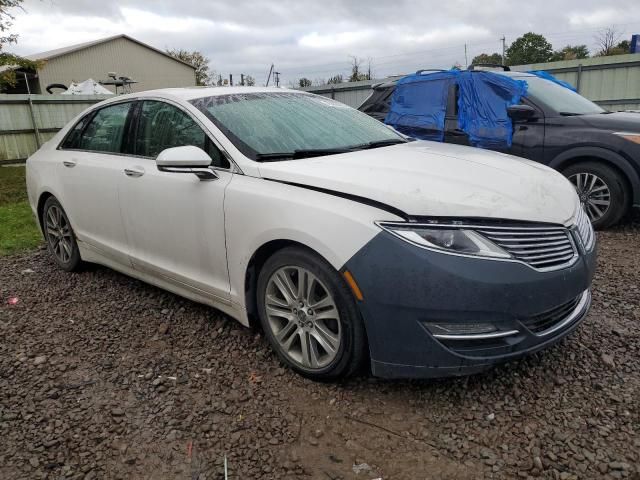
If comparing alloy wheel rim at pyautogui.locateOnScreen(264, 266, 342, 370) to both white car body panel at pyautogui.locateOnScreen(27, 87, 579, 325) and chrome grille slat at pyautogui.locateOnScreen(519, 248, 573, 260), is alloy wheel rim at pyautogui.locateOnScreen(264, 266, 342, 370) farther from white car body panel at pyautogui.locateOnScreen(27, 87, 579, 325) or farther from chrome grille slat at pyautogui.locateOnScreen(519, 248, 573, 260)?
chrome grille slat at pyautogui.locateOnScreen(519, 248, 573, 260)

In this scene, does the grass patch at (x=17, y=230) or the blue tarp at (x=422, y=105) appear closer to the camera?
the grass patch at (x=17, y=230)

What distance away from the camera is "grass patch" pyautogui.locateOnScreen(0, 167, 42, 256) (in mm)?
6043

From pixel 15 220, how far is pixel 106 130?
383 cm

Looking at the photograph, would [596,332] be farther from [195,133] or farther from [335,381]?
[195,133]

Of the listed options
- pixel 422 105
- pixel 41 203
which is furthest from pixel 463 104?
pixel 41 203

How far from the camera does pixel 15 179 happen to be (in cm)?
1055

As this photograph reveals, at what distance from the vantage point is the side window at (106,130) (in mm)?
4070

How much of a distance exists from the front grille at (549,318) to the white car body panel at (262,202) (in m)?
0.42

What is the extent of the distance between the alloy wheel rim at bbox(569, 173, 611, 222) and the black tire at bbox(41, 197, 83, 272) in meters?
4.99

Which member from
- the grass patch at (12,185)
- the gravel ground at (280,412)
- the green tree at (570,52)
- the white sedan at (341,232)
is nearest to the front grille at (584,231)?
the white sedan at (341,232)

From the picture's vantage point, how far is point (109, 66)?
35.2 meters

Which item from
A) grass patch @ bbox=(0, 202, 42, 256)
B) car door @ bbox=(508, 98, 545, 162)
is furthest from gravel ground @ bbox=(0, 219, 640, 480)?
car door @ bbox=(508, 98, 545, 162)

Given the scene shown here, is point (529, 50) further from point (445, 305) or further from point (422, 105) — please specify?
point (445, 305)

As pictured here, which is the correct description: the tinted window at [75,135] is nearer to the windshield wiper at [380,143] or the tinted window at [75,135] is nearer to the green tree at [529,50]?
the windshield wiper at [380,143]
